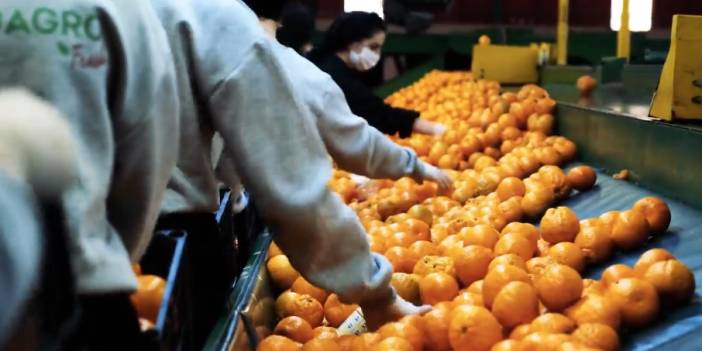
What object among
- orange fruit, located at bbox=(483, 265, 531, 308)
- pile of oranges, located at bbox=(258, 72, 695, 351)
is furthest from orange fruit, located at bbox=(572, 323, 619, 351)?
orange fruit, located at bbox=(483, 265, 531, 308)

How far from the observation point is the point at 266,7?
6.84ft

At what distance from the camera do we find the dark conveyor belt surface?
70.5 inches

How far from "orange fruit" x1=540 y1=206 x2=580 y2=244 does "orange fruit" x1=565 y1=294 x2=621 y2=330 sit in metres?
0.56

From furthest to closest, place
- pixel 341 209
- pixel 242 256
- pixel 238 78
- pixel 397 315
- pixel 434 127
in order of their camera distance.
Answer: pixel 434 127 < pixel 242 256 < pixel 397 315 < pixel 341 209 < pixel 238 78

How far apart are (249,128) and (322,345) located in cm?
69

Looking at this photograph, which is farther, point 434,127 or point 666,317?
point 434,127

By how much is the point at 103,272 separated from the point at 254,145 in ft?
1.69

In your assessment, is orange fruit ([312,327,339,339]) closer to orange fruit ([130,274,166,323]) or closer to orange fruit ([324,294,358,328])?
orange fruit ([324,294,358,328])

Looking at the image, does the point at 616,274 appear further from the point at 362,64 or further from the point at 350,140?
the point at 362,64

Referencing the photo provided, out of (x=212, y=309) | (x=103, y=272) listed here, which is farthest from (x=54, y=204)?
(x=212, y=309)

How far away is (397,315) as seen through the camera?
1880 millimetres

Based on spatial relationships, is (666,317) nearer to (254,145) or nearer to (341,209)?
(341,209)

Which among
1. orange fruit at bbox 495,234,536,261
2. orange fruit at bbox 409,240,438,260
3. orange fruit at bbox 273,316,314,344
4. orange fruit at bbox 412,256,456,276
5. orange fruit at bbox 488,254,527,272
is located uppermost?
orange fruit at bbox 488,254,527,272

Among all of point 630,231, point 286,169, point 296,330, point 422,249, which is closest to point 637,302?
point 630,231
